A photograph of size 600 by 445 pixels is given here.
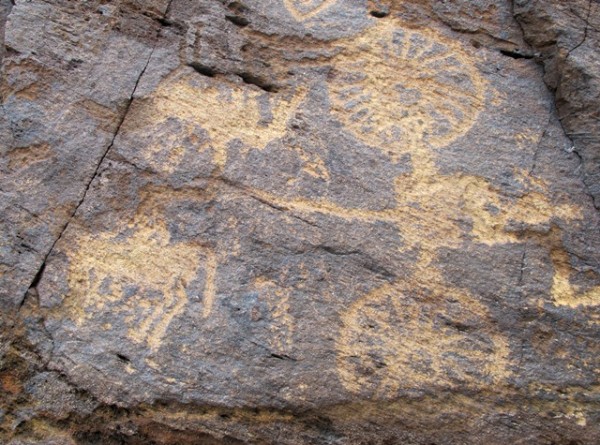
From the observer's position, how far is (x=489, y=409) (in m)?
1.94

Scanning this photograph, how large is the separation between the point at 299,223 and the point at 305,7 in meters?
0.85

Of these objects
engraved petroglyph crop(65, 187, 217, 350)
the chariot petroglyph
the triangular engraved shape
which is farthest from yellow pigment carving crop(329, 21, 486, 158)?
engraved petroglyph crop(65, 187, 217, 350)

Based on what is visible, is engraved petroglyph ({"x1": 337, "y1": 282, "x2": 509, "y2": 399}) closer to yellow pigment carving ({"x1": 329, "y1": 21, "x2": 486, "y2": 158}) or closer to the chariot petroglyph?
the chariot petroglyph

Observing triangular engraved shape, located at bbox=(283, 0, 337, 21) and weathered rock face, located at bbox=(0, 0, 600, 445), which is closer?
weathered rock face, located at bbox=(0, 0, 600, 445)

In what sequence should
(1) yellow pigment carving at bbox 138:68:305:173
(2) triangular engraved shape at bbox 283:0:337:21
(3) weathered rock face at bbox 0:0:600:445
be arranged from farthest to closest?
(2) triangular engraved shape at bbox 283:0:337:21 < (1) yellow pigment carving at bbox 138:68:305:173 < (3) weathered rock face at bbox 0:0:600:445

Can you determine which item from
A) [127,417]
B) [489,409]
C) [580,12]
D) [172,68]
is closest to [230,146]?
[172,68]

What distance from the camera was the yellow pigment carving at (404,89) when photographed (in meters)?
2.20

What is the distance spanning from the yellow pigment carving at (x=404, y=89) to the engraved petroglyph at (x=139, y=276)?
0.73m

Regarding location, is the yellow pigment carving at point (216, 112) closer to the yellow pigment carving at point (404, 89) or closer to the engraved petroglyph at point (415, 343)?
the yellow pigment carving at point (404, 89)

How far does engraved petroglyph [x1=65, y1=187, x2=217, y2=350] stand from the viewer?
194cm

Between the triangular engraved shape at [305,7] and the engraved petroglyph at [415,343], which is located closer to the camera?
the engraved petroglyph at [415,343]

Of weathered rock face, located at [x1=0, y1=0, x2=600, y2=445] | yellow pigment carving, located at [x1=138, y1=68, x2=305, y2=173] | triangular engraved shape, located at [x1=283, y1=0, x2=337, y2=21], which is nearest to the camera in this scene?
weathered rock face, located at [x1=0, y1=0, x2=600, y2=445]

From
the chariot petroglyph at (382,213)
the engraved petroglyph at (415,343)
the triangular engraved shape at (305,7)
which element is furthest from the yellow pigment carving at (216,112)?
the engraved petroglyph at (415,343)

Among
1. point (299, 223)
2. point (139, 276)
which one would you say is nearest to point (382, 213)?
point (299, 223)
